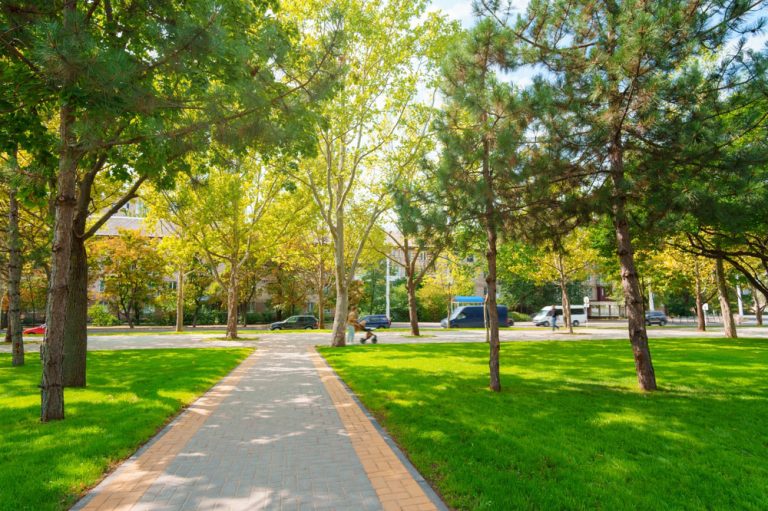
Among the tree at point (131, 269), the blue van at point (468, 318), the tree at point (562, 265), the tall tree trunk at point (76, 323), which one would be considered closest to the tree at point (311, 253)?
the blue van at point (468, 318)

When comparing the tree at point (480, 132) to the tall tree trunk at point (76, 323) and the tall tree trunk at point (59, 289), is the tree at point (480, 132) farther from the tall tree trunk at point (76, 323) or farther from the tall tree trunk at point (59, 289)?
the tall tree trunk at point (76, 323)

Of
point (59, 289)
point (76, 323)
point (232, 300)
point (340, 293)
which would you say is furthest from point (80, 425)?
point (232, 300)

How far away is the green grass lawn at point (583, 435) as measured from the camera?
367 centimetres

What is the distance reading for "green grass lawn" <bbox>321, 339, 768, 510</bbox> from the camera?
3670 mm

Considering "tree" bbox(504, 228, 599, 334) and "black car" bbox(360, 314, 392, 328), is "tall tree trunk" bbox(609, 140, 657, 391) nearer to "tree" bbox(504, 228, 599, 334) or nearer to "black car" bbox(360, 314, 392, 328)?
"tree" bbox(504, 228, 599, 334)

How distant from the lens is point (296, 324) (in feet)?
124

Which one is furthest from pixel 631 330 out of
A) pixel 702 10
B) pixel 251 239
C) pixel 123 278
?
pixel 123 278

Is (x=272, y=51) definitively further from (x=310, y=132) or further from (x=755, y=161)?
(x=755, y=161)

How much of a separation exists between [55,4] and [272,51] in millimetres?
2717

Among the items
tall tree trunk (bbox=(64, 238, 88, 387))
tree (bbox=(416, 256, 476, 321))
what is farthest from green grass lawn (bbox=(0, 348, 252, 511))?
tree (bbox=(416, 256, 476, 321))

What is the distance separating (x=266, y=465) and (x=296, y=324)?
34.0 m

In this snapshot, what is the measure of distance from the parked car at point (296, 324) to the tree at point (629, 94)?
32166 mm

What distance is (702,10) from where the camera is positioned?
19.2 feet

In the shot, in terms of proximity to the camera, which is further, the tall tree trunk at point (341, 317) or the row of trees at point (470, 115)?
the tall tree trunk at point (341, 317)
